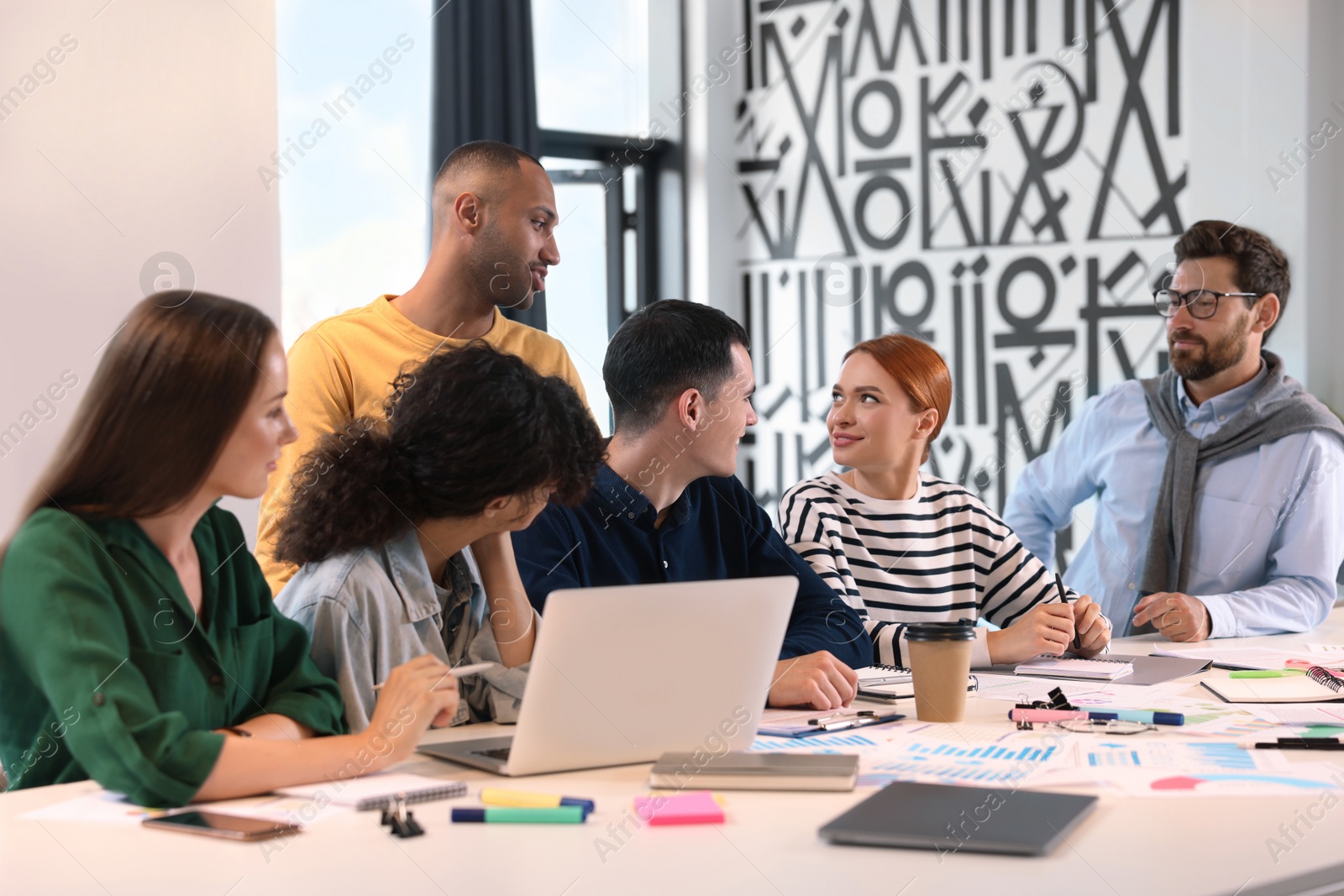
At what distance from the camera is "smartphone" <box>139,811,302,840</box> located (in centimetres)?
122

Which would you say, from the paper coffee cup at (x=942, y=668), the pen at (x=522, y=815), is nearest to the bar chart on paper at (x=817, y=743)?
the paper coffee cup at (x=942, y=668)

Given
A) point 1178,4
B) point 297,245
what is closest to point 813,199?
point 1178,4

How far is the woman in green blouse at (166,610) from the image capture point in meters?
1.31

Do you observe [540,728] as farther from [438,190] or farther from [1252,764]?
[438,190]

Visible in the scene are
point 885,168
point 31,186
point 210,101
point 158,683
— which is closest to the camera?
point 158,683

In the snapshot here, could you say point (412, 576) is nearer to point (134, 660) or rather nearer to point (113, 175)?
point (134, 660)

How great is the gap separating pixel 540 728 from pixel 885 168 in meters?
3.93

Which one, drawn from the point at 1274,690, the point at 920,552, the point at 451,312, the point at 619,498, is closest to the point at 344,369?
the point at 451,312

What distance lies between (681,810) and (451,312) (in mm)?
1767

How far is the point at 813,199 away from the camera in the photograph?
522cm

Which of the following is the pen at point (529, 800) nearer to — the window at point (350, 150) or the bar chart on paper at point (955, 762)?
the bar chart on paper at point (955, 762)

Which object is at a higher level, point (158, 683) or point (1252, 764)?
point (158, 683)

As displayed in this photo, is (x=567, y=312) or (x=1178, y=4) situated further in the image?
(x=567, y=312)

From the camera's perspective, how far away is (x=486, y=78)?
181 inches
